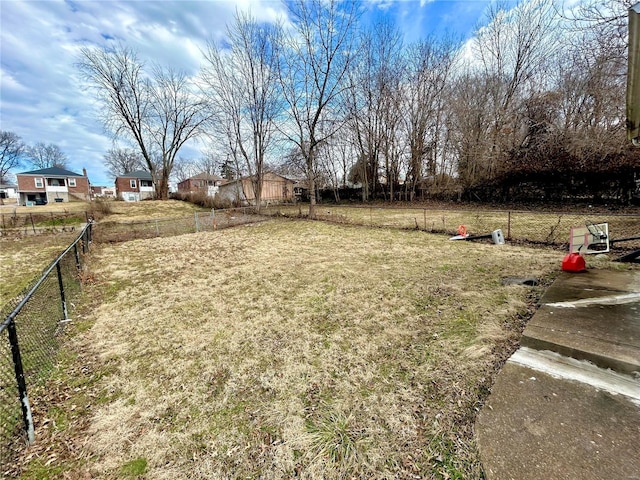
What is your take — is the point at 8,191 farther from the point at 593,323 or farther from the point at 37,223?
the point at 593,323

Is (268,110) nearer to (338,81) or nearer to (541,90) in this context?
(338,81)

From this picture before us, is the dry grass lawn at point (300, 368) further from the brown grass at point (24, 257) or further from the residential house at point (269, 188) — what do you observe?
the residential house at point (269, 188)

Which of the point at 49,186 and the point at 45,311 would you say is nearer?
the point at 45,311

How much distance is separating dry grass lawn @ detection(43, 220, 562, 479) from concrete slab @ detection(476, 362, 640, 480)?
158 mm

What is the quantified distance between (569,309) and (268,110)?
1959 cm

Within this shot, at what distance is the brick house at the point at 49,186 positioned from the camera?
3447cm

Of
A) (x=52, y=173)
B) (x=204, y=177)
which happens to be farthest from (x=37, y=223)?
(x=204, y=177)

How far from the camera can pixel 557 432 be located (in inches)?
71.2

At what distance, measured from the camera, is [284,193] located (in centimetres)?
3750

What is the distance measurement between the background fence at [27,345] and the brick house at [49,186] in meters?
40.6

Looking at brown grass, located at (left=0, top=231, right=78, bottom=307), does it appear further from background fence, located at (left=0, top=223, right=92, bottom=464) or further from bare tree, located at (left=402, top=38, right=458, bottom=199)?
bare tree, located at (left=402, top=38, right=458, bottom=199)

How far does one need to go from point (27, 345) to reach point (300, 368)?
3.61 metres

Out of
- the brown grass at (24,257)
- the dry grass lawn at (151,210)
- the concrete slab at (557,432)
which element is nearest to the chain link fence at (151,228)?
the brown grass at (24,257)

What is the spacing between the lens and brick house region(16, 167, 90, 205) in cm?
3447
